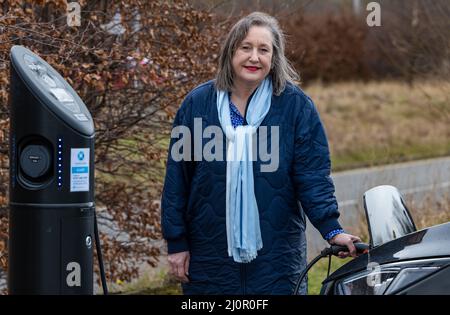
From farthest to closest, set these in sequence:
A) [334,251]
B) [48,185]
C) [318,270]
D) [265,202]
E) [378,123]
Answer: [378,123], [318,270], [265,202], [334,251], [48,185]

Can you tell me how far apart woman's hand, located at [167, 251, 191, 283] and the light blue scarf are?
0.22 metres

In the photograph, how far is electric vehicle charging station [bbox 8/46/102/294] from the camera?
3.57 meters

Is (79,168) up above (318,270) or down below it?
above

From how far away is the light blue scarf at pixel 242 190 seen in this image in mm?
4246

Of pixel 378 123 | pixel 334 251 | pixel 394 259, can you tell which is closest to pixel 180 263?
pixel 334 251

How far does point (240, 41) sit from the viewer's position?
14.4 feet

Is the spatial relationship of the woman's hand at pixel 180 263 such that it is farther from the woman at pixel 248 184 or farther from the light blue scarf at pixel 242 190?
the light blue scarf at pixel 242 190

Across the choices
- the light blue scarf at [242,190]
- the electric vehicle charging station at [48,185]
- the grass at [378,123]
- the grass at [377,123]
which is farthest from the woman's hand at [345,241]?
the grass at [377,123]

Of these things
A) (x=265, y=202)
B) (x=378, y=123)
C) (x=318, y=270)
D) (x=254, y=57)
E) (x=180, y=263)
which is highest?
(x=378, y=123)

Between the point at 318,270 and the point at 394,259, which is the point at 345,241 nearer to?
the point at 394,259

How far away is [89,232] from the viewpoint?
12.2ft

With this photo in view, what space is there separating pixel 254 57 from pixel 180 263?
0.98 m

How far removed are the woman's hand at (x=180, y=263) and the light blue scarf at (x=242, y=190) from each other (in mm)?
218

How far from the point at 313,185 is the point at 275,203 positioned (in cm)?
19
